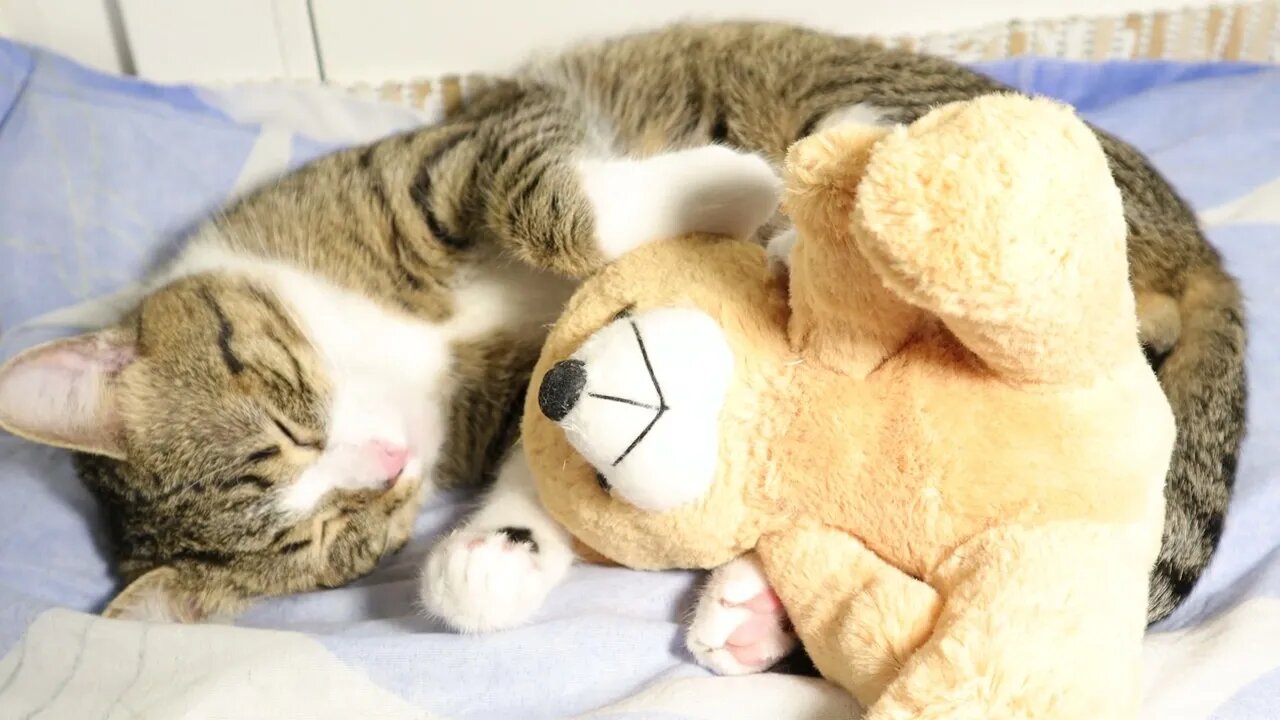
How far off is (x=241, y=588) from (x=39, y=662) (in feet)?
0.79

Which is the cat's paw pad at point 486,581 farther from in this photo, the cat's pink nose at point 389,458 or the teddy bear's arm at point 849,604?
the teddy bear's arm at point 849,604

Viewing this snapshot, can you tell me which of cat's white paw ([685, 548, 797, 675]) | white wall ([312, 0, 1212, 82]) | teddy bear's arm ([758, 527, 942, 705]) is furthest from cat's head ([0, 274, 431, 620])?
white wall ([312, 0, 1212, 82])

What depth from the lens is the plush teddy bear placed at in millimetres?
659

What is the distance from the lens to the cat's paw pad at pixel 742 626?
0.96 metres

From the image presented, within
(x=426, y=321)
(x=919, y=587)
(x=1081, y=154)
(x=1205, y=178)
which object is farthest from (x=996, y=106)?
(x=1205, y=178)

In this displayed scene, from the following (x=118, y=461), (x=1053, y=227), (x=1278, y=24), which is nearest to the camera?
(x=1053, y=227)

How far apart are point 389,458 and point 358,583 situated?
22cm

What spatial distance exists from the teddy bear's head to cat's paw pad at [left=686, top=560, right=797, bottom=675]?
3 cm

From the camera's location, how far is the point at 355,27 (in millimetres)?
1882

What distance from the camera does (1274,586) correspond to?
109 cm

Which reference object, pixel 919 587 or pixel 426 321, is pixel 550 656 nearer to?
pixel 919 587

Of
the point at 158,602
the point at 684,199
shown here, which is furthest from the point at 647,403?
the point at 158,602

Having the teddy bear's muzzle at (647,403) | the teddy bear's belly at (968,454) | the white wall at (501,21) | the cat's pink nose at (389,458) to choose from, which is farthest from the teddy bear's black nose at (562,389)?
the white wall at (501,21)

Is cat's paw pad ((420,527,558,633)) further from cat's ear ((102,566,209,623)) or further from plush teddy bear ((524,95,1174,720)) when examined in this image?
cat's ear ((102,566,209,623))
